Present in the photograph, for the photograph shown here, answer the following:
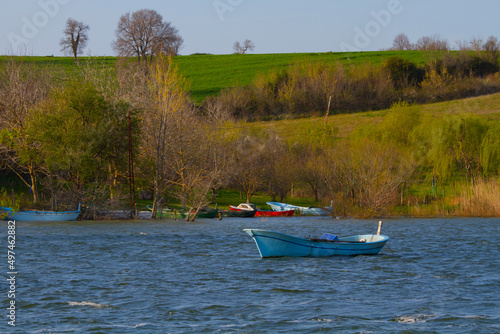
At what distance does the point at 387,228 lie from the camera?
4094 cm

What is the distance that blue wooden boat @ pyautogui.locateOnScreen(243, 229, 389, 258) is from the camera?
24359 mm

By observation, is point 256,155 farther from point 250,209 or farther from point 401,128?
point 401,128

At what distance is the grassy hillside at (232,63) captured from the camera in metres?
102

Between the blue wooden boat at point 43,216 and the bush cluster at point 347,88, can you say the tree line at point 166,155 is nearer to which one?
the blue wooden boat at point 43,216

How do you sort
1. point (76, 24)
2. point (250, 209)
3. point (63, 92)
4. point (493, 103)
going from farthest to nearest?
point (76, 24) < point (493, 103) < point (250, 209) < point (63, 92)

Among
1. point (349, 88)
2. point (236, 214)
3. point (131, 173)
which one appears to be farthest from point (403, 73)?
point (131, 173)

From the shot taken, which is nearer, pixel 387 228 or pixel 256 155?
pixel 387 228

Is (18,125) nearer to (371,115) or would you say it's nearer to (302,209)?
(302,209)

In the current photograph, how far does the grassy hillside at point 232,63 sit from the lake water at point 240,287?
67.0 metres

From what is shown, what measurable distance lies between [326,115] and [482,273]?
215ft

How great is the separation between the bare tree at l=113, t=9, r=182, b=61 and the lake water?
57223 mm

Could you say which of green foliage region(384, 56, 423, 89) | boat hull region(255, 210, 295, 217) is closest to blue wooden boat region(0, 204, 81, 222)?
boat hull region(255, 210, 295, 217)

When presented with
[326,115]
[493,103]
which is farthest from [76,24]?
[493,103]

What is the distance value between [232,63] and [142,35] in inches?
1492
